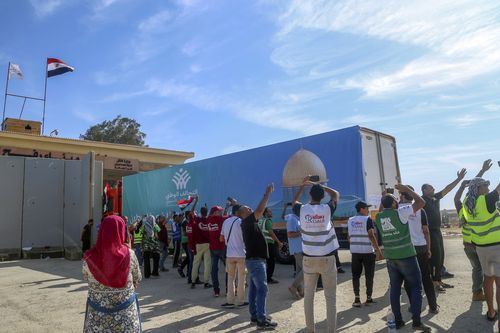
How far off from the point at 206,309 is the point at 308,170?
530cm

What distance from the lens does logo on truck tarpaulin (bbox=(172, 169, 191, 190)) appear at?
1594 cm

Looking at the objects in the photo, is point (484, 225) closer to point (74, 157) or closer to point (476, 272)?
point (476, 272)

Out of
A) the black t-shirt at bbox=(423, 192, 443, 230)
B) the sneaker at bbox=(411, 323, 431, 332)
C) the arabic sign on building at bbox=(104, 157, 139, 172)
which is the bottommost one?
the sneaker at bbox=(411, 323, 431, 332)

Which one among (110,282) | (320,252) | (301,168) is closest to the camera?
(110,282)

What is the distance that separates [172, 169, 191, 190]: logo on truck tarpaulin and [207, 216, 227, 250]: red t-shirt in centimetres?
766

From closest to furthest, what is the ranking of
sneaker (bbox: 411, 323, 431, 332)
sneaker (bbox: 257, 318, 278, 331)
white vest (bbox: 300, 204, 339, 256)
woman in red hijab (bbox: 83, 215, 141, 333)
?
woman in red hijab (bbox: 83, 215, 141, 333) < white vest (bbox: 300, 204, 339, 256) < sneaker (bbox: 411, 323, 431, 332) < sneaker (bbox: 257, 318, 278, 331)

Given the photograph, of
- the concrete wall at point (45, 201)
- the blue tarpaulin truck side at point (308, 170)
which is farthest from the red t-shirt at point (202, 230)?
the concrete wall at point (45, 201)

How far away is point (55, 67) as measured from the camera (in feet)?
89.5

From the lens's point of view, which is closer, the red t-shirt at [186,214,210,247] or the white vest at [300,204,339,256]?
the white vest at [300,204,339,256]

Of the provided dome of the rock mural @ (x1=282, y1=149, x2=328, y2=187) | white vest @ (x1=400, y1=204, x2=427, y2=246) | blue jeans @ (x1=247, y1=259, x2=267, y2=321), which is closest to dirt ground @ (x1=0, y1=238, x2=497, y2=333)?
blue jeans @ (x1=247, y1=259, x2=267, y2=321)

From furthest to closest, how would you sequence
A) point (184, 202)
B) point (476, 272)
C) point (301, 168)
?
point (184, 202), point (301, 168), point (476, 272)

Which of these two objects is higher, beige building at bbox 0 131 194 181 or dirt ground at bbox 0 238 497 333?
beige building at bbox 0 131 194 181

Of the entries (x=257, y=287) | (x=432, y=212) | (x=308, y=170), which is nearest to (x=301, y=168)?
(x=308, y=170)

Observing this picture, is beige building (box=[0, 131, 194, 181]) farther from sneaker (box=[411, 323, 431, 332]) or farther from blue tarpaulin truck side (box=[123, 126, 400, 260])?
sneaker (box=[411, 323, 431, 332])
